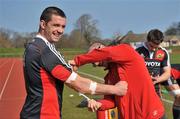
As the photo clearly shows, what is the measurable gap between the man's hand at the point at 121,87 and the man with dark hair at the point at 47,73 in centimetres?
24

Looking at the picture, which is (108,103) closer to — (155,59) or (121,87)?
(121,87)

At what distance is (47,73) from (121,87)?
2.39ft

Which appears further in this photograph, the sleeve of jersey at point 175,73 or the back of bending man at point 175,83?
the sleeve of jersey at point 175,73

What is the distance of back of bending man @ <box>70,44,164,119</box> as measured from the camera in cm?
409

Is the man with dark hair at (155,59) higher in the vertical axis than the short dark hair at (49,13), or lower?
lower

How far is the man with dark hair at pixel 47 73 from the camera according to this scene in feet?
12.2

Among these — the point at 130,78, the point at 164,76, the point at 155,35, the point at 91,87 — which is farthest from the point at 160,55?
the point at 91,87

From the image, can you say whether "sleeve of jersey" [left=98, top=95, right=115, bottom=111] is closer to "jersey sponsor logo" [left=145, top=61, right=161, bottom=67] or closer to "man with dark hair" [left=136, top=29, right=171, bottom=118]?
"man with dark hair" [left=136, top=29, right=171, bottom=118]

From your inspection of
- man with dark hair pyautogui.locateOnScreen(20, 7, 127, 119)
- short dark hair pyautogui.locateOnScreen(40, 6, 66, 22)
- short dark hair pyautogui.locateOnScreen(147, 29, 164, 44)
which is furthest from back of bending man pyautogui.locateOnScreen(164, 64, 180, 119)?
short dark hair pyautogui.locateOnScreen(40, 6, 66, 22)

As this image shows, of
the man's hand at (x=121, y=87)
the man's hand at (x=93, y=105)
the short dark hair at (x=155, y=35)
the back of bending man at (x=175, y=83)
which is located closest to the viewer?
the man's hand at (x=121, y=87)

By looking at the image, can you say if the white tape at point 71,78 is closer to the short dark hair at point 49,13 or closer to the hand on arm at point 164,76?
the short dark hair at point 49,13

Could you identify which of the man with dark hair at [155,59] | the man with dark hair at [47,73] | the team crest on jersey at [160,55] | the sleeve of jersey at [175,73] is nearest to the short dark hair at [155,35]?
the man with dark hair at [155,59]

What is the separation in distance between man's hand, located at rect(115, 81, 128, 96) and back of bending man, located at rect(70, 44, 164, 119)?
67 millimetres

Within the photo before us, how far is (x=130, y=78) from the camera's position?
13.6 ft
